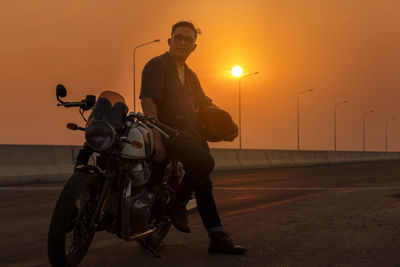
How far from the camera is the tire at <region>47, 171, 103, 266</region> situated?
364cm

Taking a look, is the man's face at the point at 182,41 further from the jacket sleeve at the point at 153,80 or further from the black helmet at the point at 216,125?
the black helmet at the point at 216,125

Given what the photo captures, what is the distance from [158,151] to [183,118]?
315mm

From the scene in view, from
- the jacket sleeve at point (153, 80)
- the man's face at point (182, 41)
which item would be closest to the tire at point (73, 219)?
the jacket sleeve at point (153, 80)

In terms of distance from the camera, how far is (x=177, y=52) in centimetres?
518

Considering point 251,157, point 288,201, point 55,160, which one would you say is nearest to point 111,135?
point 288,201

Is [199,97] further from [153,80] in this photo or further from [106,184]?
[106,184]

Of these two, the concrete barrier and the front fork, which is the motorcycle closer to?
the front fork

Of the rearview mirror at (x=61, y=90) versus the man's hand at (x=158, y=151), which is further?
the man's hand at (x=158, y=151)

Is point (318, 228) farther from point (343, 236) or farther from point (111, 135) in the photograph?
point (111, 135)

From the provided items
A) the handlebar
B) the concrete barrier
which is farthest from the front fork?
the concrete barrier

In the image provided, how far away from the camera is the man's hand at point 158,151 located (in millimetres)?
4453

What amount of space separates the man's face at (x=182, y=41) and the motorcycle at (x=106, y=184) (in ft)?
3.27

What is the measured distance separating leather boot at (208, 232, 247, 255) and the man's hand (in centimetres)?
100

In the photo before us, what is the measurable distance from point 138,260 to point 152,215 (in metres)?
0.48
